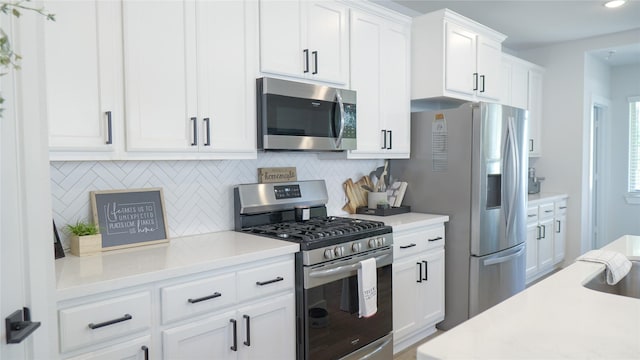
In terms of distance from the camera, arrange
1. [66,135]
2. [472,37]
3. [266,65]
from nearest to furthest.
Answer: [66,135] → [266,65] → [472,37]

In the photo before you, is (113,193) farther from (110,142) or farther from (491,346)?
(491,346)

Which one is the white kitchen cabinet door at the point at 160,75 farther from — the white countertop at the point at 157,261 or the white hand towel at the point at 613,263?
the white hand towel at the point at 613,263

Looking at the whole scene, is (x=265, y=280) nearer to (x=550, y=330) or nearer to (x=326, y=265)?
(x=326, y=265)

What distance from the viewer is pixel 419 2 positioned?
12.9ft

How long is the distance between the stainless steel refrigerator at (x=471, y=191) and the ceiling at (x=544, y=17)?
1.10 metres

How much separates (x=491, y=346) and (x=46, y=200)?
4.01 feet

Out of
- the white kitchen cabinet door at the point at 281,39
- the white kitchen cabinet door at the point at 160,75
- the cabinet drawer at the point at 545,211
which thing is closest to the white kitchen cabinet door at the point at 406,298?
the white kitchen cabinet door at the point at 281,39

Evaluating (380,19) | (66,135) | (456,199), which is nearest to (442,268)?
(456,199)

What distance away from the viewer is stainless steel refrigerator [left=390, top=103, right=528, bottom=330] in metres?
3.33

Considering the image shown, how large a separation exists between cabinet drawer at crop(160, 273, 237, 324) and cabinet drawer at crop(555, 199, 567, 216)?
434 centimetres

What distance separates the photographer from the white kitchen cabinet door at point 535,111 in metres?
5.22

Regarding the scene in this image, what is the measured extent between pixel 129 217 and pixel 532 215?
387 cm

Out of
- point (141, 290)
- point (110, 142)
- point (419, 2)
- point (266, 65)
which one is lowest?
point (141, 290)

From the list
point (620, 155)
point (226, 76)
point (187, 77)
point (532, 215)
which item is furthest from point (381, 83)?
point (620, 155)
